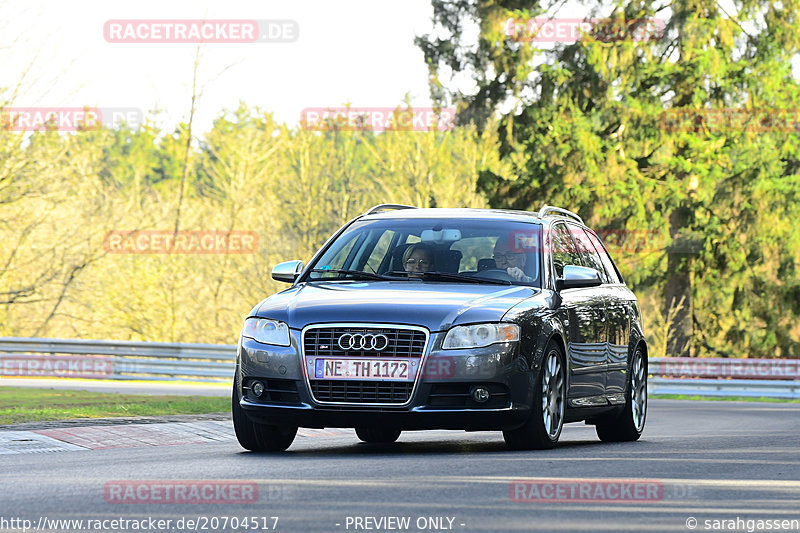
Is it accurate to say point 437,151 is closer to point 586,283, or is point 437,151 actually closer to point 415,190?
point 415,190

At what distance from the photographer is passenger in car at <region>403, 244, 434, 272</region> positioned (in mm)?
11109

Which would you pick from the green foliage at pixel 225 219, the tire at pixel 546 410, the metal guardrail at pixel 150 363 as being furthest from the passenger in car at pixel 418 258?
the green foliage at pixel 225 219

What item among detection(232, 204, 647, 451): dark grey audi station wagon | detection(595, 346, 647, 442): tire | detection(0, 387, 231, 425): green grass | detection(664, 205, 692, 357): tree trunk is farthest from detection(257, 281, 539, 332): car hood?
detection(664, 205, 692, 357): tree trunk

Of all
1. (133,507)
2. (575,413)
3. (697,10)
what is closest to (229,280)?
(697,10)

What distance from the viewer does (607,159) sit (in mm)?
36250

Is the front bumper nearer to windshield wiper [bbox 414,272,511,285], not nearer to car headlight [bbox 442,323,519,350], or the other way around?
car headlight [bbox 442,323,519,350]

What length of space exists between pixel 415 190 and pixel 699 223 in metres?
14.0

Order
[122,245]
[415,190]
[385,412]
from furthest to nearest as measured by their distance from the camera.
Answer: [415,190] < [122,245] < [385,412]

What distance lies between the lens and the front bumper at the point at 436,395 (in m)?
9.82

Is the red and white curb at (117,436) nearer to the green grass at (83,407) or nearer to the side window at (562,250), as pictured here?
the green grass at (83,407)

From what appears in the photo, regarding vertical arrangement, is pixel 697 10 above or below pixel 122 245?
above

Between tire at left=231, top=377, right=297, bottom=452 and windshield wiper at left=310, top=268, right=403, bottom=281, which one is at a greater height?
windshield wiper at left=310, top=268, right=403, bottom=281

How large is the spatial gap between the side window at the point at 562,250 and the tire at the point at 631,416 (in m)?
1.37

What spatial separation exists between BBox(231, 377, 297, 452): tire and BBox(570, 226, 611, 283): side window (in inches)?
129
